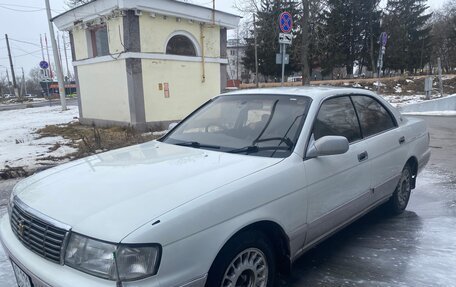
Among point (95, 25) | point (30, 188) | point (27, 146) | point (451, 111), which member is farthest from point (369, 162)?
point (451, 111)

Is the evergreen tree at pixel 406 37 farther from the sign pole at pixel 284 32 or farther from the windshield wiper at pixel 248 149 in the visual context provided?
the windshield wiper at pixel 248 149

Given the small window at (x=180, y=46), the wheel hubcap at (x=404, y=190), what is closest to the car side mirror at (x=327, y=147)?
the wheel hubcap at (x=404, y=190)

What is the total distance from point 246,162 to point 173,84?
9.79 meters

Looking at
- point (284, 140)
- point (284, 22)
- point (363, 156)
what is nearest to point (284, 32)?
point (284, 22)

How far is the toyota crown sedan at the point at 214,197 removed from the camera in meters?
1.87

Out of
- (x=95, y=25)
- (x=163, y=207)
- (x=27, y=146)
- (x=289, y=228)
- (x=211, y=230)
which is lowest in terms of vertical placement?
(x=27, y=146)

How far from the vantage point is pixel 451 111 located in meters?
14.7

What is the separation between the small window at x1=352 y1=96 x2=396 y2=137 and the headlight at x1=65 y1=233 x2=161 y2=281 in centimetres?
258

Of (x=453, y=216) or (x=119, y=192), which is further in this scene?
(x=453, y=216)

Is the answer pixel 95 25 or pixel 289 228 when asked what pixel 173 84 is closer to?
pixel 95 25

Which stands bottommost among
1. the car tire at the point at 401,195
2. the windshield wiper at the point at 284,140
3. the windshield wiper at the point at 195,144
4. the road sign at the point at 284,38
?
the car tire at the point at 401,195

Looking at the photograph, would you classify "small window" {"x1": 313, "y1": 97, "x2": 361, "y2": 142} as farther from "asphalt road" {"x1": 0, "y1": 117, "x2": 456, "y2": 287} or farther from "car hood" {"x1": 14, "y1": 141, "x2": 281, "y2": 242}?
"asphalt road" {"x1": 0, "y1": 117, "x2": 456, "y2": 287}

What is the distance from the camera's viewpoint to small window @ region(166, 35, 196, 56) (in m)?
11.9

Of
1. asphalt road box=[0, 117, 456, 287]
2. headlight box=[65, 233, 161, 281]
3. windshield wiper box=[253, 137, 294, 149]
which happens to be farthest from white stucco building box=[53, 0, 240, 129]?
headlight box=[65, 233, 161, 281]
